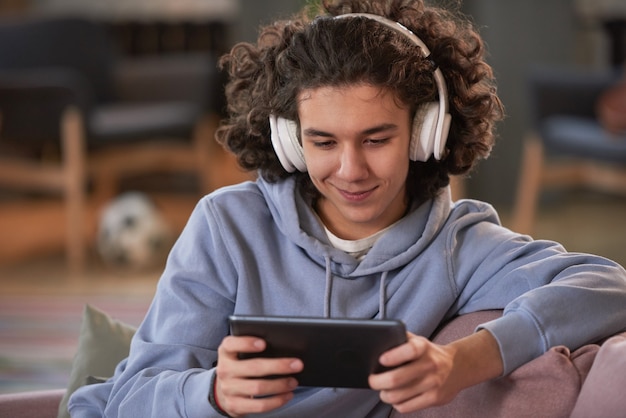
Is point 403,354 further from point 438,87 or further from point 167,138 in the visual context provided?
point 167,138

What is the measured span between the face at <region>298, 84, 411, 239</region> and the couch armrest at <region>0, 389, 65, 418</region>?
0.50 m

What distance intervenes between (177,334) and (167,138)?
12.6 feet

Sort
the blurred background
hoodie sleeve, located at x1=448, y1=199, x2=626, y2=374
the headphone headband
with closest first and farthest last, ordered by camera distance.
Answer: hoodie sleeve, located at x1=448, y1=199, x2=626, y2=374, the headphone headband, the blurred background

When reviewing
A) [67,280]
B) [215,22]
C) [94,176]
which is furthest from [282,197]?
[215,22]

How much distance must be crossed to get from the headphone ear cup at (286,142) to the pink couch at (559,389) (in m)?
0.36

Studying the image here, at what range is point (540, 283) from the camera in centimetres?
140

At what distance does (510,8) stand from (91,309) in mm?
3956

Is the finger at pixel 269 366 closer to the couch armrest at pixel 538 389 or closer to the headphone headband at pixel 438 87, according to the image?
the couch armrest at pixel 538 389

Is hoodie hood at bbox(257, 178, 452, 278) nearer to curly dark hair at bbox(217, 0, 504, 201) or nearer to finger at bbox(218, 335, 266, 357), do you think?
curly dark hair at bbox(217, 0, 504, 201)

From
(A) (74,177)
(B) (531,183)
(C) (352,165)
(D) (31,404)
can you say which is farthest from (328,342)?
(B) (531,183)

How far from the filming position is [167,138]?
17.1 feet

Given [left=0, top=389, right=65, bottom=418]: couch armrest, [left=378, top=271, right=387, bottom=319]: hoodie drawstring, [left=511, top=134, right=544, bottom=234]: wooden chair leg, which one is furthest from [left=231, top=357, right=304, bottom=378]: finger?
[left=511, top=134, right=544, bottom=234]: wooden chair leg

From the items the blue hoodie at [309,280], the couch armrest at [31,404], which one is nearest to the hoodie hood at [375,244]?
the blue hoodie at [309,280]

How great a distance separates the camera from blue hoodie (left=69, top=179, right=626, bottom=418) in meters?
1.41
